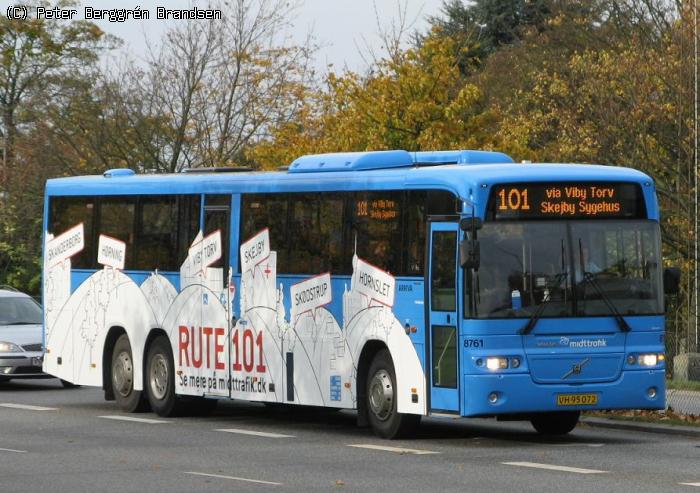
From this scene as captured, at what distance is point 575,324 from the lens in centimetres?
1730

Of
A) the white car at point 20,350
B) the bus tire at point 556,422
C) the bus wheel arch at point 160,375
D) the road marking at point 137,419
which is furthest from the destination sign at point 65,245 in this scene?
the bus tire at point 556,422

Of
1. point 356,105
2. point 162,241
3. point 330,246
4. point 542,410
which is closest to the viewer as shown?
point 542,410

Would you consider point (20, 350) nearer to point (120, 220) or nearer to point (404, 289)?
point (120, 220)

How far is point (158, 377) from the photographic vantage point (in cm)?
2209

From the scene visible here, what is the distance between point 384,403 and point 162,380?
187 inches

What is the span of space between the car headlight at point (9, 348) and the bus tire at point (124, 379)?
4.47 m

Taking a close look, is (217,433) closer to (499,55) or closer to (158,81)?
(158,81)

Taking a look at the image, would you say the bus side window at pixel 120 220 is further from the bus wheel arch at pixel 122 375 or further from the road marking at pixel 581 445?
the road marking at pixel 581 445

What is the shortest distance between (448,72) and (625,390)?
19.5m

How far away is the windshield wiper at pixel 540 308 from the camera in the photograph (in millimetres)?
17062

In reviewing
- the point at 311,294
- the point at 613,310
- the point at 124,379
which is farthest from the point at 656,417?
the point at 124,379

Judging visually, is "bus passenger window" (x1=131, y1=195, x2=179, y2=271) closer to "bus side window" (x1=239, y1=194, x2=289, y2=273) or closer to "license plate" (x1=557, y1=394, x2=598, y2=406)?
"bus side window" (x1=239, y1=194, x2=289, y2=273)

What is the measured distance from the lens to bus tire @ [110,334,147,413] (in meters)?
22.5

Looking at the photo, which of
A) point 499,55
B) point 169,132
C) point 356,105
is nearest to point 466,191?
point 356,105
